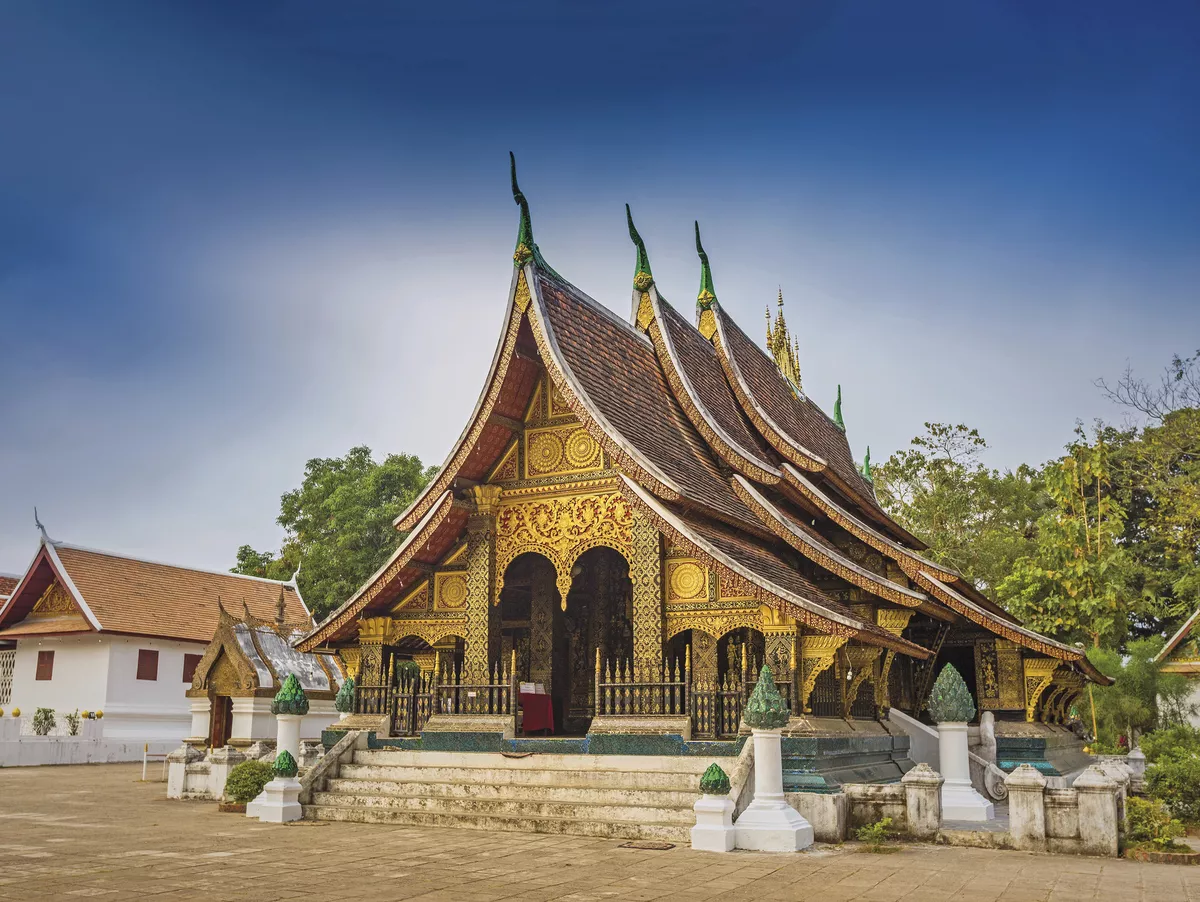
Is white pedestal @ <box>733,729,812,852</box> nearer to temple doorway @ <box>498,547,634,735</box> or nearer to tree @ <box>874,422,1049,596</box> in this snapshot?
temple doorway @ <box>498,547,634,735</box>

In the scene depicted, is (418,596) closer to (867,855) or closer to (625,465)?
(625,465)

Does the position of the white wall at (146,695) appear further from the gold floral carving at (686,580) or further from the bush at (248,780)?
the gold floral carving at (686,580)

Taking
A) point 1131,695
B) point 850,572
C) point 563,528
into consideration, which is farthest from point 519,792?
point 1131,695

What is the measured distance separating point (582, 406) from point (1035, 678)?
7135 mm

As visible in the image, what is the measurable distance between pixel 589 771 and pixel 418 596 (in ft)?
11.9

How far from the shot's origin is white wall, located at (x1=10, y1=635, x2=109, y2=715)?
2383 centimetres

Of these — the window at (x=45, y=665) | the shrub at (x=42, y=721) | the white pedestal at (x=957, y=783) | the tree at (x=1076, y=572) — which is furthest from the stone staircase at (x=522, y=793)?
the tree at (x=1076, y=572)

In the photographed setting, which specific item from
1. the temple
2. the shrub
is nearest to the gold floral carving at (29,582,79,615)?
the shrub

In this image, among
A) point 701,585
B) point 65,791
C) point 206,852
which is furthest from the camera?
point 65,791

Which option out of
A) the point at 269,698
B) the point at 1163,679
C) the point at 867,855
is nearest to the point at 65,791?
the point at 269,698

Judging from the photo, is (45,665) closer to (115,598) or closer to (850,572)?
(115,598)

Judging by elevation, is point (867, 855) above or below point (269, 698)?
below

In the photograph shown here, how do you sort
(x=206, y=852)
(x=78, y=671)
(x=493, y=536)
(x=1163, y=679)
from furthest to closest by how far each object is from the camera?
(x=78, y=671), (x=1163, y=679), (x=493, y=536), (x=206, y=852)

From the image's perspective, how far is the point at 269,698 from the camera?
1502 cm
